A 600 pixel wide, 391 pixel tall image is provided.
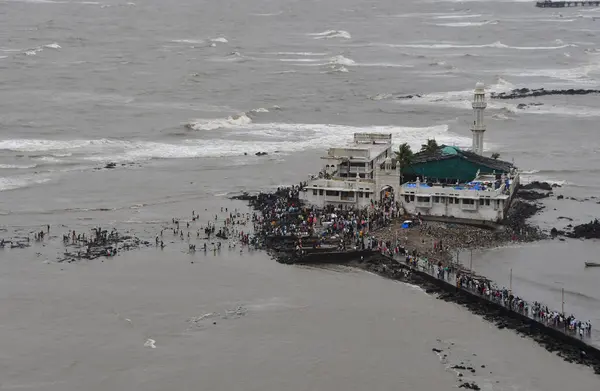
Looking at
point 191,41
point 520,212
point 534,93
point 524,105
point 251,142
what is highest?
point 191,41

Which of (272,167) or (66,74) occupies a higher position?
(66,74)

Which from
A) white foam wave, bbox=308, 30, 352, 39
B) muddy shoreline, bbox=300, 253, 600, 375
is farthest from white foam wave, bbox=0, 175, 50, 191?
white foam wave, bbox=308, 30, 352, 39

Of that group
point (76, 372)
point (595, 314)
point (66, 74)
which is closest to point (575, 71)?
point (66, 74)

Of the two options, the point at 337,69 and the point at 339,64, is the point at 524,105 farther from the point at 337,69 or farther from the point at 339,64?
the point at 339,64

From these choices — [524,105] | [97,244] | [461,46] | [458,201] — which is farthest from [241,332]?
[461,46]

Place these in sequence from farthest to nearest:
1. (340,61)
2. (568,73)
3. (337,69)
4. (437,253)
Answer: (340,61) < (337,69) < (568,73) < (437,253)

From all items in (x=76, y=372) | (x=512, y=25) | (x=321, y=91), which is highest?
(x=512, y=25)

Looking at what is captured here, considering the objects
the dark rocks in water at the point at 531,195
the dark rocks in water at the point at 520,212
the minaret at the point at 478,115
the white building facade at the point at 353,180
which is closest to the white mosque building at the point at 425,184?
the white building facade at the point at 353,180

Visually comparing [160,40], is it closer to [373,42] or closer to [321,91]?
[373,42]
